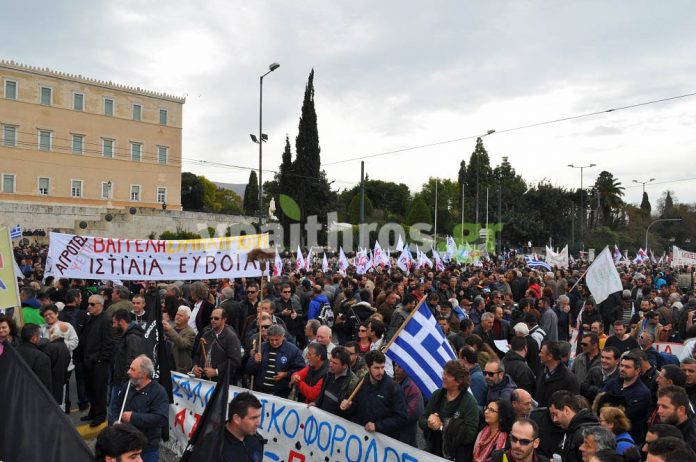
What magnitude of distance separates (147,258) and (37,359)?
544cm

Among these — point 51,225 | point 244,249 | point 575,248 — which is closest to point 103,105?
point 51,225

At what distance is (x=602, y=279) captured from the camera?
11539mm

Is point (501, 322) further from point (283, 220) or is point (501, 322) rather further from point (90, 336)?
point (283, 220)

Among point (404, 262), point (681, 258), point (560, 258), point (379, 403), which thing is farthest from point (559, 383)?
point (681, 258)

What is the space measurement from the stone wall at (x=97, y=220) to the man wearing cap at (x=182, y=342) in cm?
4008

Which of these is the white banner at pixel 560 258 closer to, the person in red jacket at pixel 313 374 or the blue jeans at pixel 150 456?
the person in red jacket at pixel 313 374

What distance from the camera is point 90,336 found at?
319 inches

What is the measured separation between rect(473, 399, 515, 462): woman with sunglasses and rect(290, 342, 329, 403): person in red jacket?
1.99 meters

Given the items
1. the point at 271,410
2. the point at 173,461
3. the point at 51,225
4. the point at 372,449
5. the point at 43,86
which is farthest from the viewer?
the point at 43,86

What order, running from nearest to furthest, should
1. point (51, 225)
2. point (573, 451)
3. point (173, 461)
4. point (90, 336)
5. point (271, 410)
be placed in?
point (573, 451), point (271, 410), point (173, 461), point (90, 336), point (51, 225)

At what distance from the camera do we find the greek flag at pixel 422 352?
5809 mm

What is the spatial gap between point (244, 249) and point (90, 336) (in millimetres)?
4683

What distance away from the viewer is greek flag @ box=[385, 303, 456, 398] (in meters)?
5.81

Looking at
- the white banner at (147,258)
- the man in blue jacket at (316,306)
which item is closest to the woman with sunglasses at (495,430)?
the man in blue jacket at (316,306)
